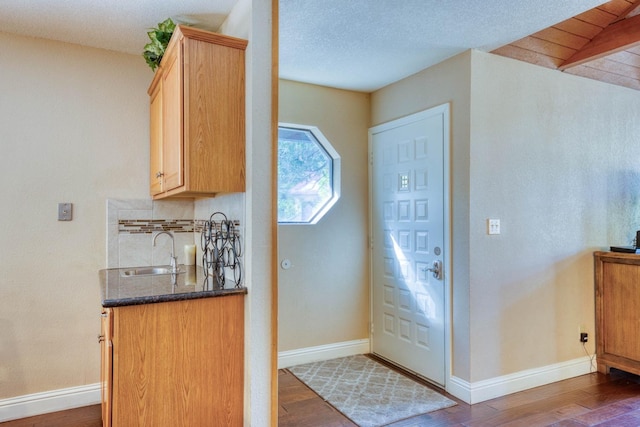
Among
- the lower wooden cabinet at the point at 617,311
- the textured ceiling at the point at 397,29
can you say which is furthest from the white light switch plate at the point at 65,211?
the lower wooden cabinet at the point at 617,311

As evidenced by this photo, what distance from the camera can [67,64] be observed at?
9.08 ft

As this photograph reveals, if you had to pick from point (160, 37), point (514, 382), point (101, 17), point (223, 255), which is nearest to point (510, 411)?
point (514, 382)

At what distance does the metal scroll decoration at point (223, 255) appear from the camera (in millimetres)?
2205

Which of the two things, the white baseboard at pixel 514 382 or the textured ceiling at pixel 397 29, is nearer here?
the textured ceiling at pixel 397 29

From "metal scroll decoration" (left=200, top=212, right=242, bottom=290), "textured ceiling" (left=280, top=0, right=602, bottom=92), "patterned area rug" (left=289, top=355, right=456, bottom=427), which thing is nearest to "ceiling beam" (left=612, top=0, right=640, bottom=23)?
"textured ceiling" (left=280, top=0, right=602, bottom=92)

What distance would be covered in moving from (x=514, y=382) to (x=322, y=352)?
1531mm

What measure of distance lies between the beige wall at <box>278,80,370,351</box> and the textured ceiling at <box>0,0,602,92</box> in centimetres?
65

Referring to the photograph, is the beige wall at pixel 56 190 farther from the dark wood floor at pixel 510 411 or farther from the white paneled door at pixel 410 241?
the white paneled door at pixel 410 241

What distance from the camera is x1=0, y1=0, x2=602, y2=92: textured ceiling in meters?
2.30

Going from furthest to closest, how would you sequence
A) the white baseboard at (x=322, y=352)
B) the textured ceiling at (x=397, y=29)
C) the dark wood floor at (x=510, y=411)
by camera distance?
the white baseboard at (x=322, y=352) → the dark wood floor at (x=510, y=411) → the textured ceiling at (x=397, y=29)

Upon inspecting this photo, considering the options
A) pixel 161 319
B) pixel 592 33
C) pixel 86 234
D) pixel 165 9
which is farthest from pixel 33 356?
pixel 592 33

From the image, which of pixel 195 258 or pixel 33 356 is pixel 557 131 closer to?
pixel 195 258

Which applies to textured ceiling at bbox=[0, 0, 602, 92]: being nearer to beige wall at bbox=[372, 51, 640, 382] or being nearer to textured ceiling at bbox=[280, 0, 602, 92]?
textured ceiling at bbox=[280, 0, 602, 92]

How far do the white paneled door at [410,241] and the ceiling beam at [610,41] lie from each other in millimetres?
1127
